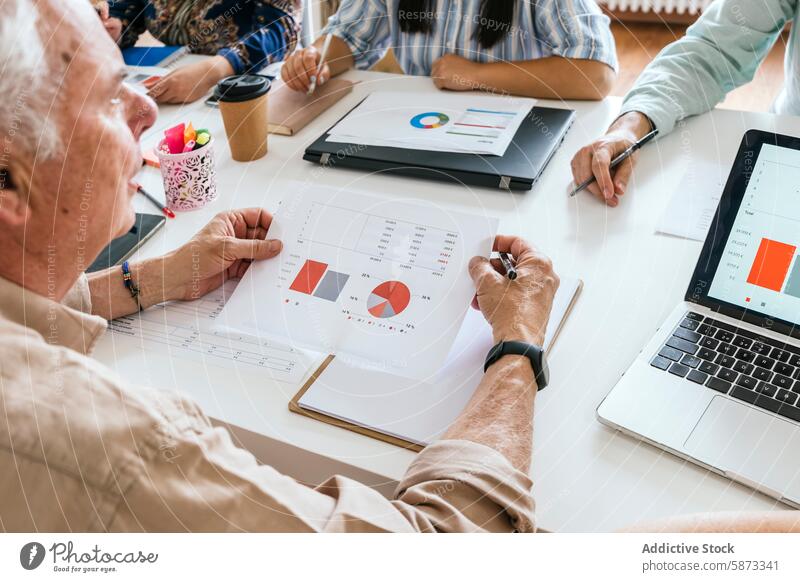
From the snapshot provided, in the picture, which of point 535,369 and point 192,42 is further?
point 192,42

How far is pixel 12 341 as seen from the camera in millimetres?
392

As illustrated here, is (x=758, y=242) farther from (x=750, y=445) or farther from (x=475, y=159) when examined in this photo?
(x=475, y=159)

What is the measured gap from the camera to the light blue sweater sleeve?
3.86 ft

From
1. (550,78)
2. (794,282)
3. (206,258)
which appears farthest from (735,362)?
(550,78)

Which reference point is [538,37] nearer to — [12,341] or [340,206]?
[340,206]

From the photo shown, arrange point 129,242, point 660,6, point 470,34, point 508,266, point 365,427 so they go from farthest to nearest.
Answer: point 660,6 < point 470,34 < point 129,242 < point 508,266 < point 365,427

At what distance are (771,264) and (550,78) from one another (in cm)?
71

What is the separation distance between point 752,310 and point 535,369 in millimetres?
270

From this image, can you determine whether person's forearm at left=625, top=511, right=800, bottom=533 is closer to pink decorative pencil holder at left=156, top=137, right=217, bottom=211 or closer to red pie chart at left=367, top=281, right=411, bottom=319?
red pie chart at left=367, top=281, right=411, bottom=319

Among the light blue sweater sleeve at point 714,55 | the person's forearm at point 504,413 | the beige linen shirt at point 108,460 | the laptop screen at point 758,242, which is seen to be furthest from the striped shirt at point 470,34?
the beige linen shirt at point 108,460

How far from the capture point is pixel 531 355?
68cm

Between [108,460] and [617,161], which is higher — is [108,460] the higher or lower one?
the higher one
